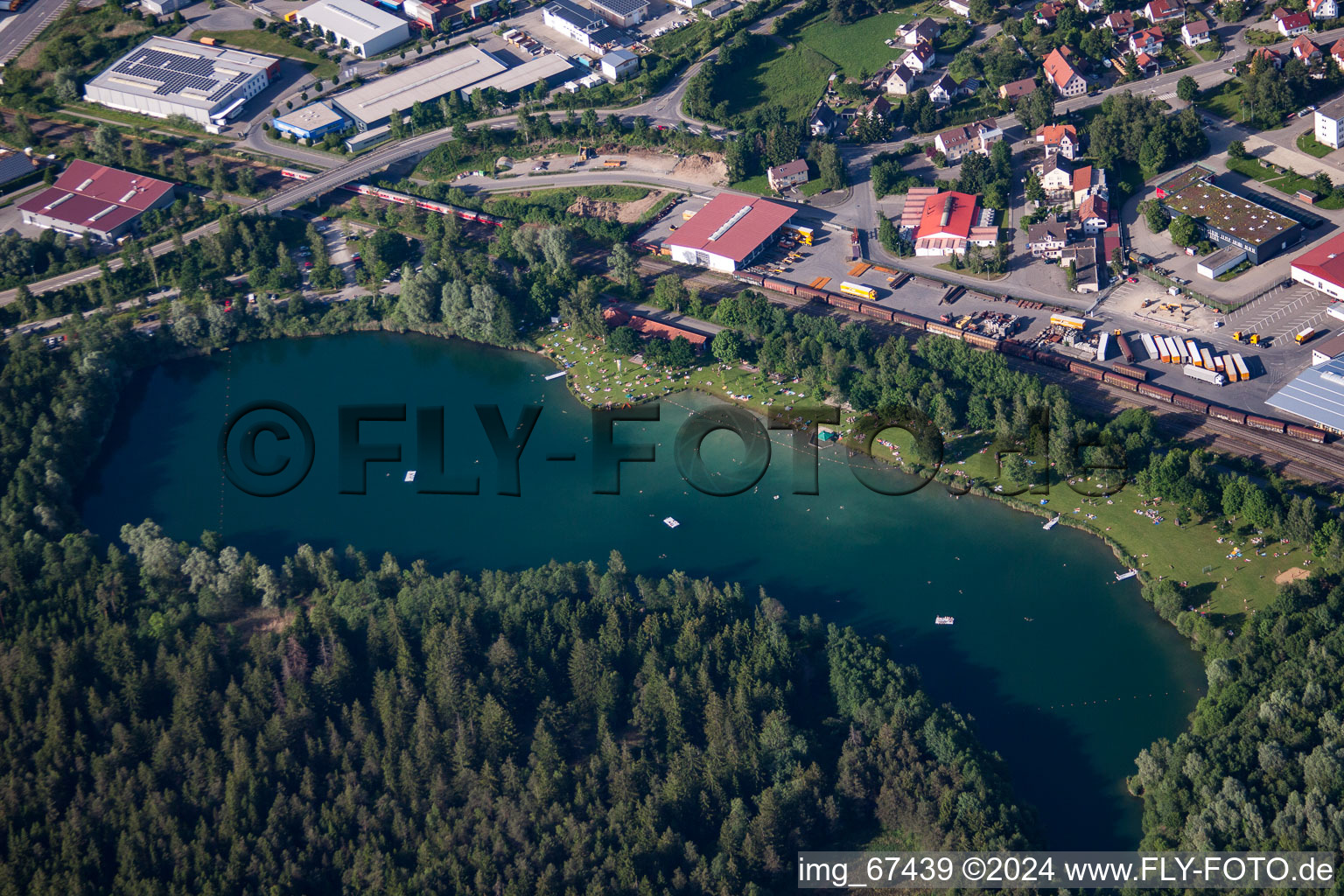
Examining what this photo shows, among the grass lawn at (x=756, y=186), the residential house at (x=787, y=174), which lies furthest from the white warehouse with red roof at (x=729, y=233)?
the residential house at (x=787, y=174)

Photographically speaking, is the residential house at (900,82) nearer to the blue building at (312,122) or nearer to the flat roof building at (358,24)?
the flat roof building at (358,24)

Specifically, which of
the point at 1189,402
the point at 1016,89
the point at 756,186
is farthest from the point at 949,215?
the point at 1189,402

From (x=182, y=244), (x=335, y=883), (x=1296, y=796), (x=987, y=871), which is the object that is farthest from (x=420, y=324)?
(x=1296, y=796)

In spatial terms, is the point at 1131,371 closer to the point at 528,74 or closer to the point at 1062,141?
the point at 1062,141

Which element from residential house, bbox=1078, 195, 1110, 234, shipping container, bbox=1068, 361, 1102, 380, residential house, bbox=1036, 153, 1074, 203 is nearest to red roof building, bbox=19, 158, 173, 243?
residential house, bbox=1036, 153, 1074, 203

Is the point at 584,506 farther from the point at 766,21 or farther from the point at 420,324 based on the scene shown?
the point at 766,21
